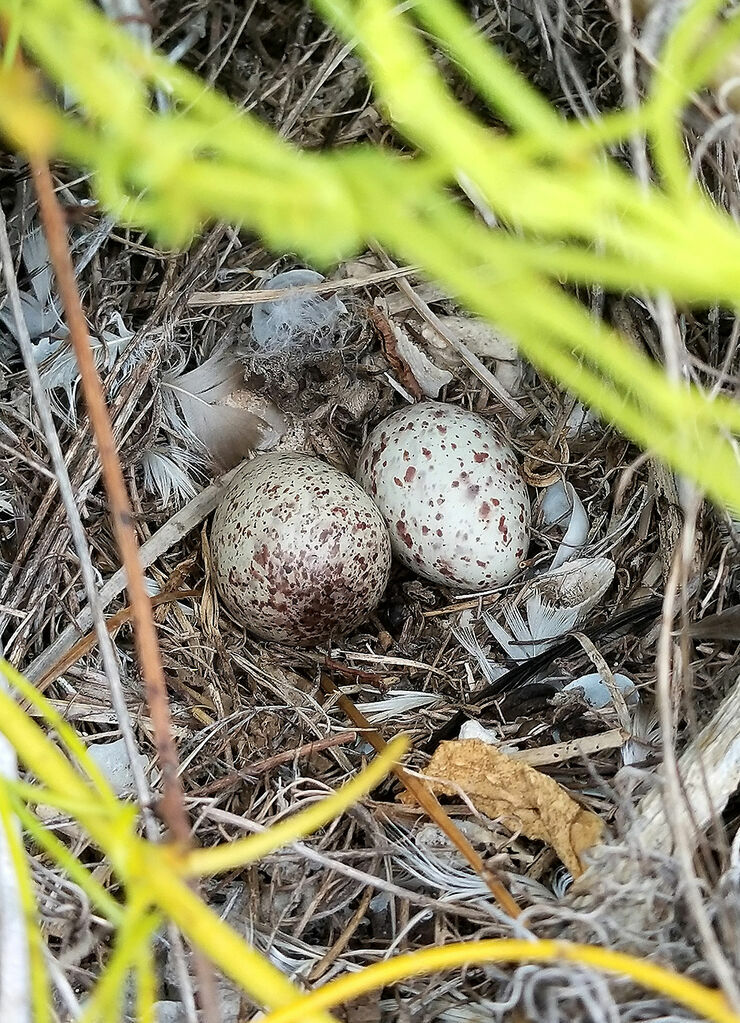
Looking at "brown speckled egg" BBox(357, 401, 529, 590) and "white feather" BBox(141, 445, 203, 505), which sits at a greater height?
"brown speckled egg" BBox(357, 401, 529, 590)

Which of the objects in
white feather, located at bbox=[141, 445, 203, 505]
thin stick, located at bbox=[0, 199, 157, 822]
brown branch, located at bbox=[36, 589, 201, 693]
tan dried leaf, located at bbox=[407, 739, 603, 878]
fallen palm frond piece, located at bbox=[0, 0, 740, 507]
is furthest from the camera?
white feather, located at bbox=[141, 445, 203, 505]

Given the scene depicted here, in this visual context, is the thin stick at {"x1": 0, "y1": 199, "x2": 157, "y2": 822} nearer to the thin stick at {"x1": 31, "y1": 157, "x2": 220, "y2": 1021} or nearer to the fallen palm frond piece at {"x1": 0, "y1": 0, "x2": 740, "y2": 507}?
the thin stick at {"x1": 31, "y1": 157, "x2": 220, "y2": 1021}

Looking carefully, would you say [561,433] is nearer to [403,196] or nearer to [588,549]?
[588,549]

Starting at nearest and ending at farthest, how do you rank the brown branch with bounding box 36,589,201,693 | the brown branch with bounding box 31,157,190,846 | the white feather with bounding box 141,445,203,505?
1. the brown branch with bounding box 31,157,190,846
2. the brown branch with bounding box 36,589,201,693
3. the white feather with bounding box 141,445,203,505

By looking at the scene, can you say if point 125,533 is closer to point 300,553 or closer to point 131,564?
point 131,564

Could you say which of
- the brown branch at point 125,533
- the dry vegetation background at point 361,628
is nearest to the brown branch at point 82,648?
the dry vegetation background at point 361,628

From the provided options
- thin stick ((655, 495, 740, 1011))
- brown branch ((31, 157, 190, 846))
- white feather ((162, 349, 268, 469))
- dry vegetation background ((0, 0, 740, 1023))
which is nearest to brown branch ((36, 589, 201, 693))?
dry vegetation background ((0, 0, 740, 1023))

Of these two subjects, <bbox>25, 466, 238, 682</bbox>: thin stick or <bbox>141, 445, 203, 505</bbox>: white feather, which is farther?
<bbox>141, 445, 203, 505</bbox>: white feather

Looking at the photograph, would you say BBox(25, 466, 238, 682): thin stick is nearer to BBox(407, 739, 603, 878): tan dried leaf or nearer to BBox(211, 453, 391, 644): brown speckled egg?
BBox(211, 453, 391, 644): brown speckled egg

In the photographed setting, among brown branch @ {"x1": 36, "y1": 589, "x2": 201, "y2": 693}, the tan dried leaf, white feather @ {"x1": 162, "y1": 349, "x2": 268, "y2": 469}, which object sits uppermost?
white feather @ {"x1": 162, "y1": 349, "x2": 268, "y2": 469}
